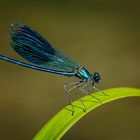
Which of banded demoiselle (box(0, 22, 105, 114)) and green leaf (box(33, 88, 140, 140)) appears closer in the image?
green leaf (box(33, 88, 140, 140))

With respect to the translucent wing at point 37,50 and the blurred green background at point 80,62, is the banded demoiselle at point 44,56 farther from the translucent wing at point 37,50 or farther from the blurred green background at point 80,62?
the blurred green background at point 80,62

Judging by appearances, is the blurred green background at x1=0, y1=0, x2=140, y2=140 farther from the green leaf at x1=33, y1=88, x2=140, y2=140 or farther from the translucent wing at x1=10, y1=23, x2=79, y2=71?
the green leaf at x1=33, y1=88, x2=140, y2=140

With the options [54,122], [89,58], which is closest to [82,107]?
[54,122]

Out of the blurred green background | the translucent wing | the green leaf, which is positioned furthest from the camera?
the blurred green background

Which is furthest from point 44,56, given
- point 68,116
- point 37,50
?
point 68,116

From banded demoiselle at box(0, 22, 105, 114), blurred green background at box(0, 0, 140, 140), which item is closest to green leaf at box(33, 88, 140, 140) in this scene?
banded demoiselle at box(0, 22, 105, 114)

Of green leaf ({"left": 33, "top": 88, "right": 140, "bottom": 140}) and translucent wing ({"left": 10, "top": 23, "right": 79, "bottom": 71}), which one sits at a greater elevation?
translucent wing ({"left": 10, "top": 23, "right": 79, "bottom": 71})

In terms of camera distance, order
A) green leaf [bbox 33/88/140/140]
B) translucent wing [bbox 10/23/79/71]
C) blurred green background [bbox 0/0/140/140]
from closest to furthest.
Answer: green leaf [bbox 33/88/140/140]
translucent wing [bbox 10/23/79/71]
blurred green background [bbox 0/0/140/140]

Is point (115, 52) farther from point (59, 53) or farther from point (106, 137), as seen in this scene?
point (59, 53)

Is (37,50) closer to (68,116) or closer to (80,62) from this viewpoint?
(68,116)
